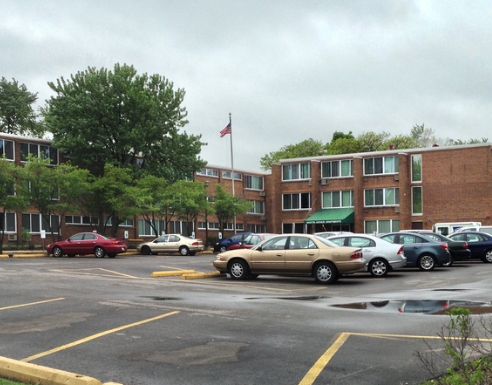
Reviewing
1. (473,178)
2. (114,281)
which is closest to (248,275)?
(114,281)

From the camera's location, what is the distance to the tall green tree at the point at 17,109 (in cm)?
6669

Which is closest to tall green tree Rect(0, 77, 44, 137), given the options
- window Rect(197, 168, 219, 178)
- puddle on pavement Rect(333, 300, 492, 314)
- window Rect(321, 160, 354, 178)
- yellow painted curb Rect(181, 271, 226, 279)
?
window Rect(197, 168, 219, 178)

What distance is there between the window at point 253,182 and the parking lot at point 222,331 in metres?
48.3

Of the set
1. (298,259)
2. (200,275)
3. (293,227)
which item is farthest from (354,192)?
(298,259)

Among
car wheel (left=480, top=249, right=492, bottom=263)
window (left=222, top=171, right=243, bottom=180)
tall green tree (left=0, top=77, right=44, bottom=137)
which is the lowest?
car wheel (left=480, top=249, right=492, bottom=263)

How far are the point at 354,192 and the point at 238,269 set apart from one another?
123 ft

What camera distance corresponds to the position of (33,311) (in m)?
12.0

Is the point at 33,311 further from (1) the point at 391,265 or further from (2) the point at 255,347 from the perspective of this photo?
(1) the point at 391,265

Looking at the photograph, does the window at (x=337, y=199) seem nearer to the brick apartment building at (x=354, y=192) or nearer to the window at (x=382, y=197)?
the brick apartment building at (x=354, y=192)

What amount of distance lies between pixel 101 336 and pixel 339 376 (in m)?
3.95

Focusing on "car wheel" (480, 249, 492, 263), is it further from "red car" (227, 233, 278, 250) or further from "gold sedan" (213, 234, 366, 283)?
"gold sedan" (213, 234, 366, 283)

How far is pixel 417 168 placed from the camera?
5306 centimetres

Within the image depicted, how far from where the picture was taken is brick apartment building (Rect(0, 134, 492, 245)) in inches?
1934

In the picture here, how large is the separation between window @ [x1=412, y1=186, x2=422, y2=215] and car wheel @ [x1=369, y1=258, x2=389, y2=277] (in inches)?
1298
